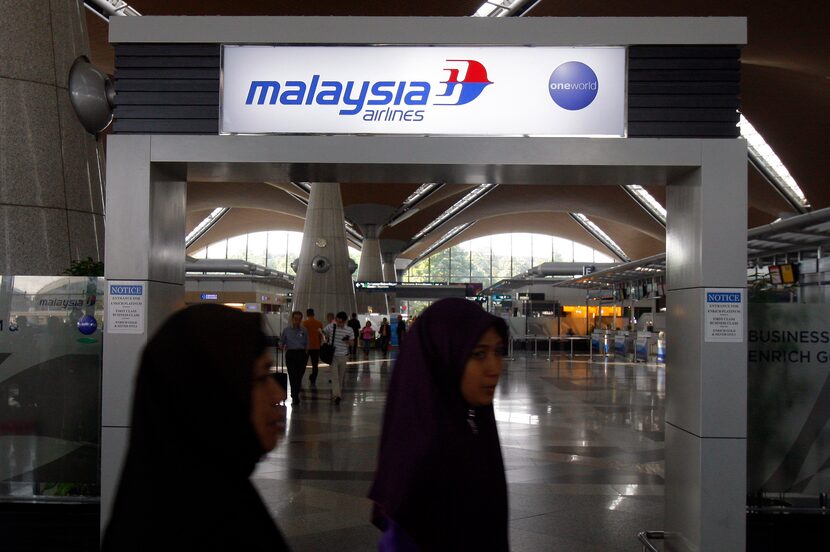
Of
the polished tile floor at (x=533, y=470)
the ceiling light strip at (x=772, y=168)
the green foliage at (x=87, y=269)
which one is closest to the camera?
the polished tile floor at (x=533, y=470)

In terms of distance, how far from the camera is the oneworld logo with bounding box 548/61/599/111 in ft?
18.5

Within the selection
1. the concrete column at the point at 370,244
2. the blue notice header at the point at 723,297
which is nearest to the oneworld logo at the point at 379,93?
the blue notice header at the point at 723,297

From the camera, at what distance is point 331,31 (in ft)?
18.5

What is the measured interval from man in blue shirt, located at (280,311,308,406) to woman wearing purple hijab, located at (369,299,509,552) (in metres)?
12.2

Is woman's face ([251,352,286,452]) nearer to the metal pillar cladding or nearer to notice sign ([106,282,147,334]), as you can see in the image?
notice sign ([106,282,147,334])

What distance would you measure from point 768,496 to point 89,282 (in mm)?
5537

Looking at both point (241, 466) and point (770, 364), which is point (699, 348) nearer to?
point (770, 364)

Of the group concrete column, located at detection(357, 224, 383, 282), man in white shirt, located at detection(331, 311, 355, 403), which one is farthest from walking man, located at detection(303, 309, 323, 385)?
concrete column, located at detection(357, 224, 383, 282)

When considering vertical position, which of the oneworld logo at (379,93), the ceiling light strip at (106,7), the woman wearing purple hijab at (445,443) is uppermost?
the ceiling light strip at (106,7)

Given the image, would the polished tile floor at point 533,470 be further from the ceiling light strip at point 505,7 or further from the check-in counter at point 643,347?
the check-in counter at point 643,347

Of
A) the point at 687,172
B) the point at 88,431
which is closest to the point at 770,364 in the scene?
the point at 687,172

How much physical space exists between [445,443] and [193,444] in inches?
45.7

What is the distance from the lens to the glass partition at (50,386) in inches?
252

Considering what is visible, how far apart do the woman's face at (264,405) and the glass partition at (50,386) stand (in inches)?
207
